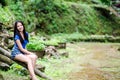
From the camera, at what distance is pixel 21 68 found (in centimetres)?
909

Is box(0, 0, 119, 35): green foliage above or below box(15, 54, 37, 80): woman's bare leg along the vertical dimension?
below

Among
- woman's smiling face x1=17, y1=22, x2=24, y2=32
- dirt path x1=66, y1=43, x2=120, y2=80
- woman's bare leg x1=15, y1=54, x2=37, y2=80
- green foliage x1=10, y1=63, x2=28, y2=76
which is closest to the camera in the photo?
woman's bare leg x1=15, y1=54, x2=37, y2=80

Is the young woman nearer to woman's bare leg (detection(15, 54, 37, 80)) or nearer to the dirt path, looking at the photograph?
woman's bare leg (detection(15, 54, 37, 80))

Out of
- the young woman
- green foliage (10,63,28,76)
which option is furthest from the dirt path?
the young woman

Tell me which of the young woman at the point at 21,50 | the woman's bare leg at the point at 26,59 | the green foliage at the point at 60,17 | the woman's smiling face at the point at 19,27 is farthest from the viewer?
the green foliage at the point at 60,17

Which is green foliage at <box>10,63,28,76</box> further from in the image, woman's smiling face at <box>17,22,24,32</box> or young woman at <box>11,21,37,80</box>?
woman's smiling face at <box>17,22,24,32</box>

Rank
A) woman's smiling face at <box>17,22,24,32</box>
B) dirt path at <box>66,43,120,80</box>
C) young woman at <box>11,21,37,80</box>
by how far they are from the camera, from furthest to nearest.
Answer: dirt path at <box>66,43,120,80</box> → woman's smiling face at <box>17,22,24,32</box> → young woman at <box>11,21,37,80</box>

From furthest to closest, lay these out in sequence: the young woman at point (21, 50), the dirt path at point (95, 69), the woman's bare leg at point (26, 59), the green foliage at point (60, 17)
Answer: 1. the green foliage at point (60, 17)
2. the dirt path at point (95, 69)
3. the young woman at point (21, 50)
4. the woman's bare leg at point (26, 59)

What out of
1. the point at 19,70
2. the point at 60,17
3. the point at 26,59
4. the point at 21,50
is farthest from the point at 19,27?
the point at 60,17

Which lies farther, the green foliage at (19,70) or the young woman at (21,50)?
the green foliage at (19,70)

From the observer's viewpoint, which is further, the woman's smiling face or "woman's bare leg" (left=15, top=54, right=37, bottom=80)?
the woman's smiling face

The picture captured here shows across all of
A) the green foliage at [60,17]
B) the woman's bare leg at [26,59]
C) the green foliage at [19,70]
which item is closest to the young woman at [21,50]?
the woman's bare leg at [26,59]

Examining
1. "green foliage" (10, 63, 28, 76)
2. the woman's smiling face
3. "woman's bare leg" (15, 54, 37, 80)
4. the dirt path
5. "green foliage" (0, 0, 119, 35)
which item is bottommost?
"green foliage" (0, 0, 119, 35)

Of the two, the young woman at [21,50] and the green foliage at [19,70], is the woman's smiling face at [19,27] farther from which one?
the green foliage at [19,70]
